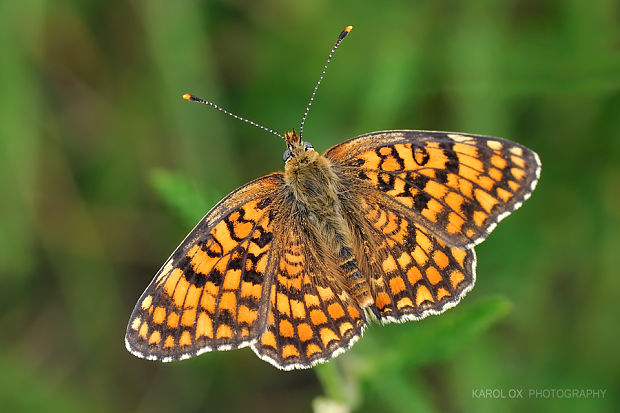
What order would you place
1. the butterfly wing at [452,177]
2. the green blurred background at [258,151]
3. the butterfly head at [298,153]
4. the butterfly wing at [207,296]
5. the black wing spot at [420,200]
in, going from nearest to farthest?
the butterfly wing at [207,296] < the butterfly wing at [452,177] < the black wing spot at [420,200] < the butterfly head at [298,153] < the green blurred background at [258,151]

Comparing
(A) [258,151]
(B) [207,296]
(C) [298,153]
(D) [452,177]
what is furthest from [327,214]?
(A) [258,151]

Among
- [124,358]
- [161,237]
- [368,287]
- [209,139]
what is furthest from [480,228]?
[124,358]

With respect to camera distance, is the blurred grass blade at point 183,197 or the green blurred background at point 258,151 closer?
the blurred grass blade at point 183,197

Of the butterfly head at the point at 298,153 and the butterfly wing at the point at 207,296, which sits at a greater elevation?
the butterfly head at the point at 298,153

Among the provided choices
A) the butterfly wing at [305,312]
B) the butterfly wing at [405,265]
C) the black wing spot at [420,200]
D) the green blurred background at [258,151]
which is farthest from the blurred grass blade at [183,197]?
the green blurred background at [258,151]

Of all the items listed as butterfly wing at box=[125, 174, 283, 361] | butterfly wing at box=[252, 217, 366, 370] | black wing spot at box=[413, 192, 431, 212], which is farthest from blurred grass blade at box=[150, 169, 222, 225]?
black wing spot at box=[413, 192, 431, 212]

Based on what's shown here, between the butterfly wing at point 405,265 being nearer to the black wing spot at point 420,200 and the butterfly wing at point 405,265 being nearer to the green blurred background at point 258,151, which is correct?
the black wing spot at point 420,200

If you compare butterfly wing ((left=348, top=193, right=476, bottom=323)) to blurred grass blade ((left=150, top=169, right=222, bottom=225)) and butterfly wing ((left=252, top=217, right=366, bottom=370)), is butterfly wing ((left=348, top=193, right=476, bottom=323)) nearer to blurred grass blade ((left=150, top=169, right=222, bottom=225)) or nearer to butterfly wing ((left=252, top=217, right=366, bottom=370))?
butterfly wing ((left=252, top=217, right=366, bottom=370))

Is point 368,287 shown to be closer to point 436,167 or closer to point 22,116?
point 436,167

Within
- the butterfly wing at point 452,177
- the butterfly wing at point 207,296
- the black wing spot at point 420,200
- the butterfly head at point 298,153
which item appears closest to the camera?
the butterfly wing at point 207,296
